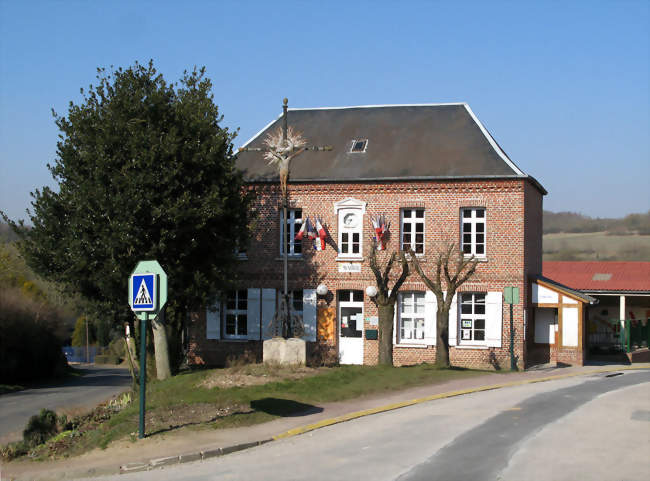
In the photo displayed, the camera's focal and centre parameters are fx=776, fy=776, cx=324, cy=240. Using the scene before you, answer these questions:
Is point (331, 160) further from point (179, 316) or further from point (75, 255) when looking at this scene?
point (75, 255)

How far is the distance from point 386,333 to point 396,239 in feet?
14.5

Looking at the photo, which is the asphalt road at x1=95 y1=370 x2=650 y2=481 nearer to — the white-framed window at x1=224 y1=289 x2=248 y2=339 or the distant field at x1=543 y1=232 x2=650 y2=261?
the white-framed window at x1=224 y1=289 x2=248 y2=339

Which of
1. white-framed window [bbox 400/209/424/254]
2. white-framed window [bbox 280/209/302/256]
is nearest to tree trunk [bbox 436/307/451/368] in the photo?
white-framed window [bbox 400/209/424/254]

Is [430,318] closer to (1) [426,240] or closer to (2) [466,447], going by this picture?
(1) [426,240]

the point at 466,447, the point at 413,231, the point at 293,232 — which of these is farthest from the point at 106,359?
the point at 466,447

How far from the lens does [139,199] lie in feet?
68.7

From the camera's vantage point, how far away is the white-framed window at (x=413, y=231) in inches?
1057

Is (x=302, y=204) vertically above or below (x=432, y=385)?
above

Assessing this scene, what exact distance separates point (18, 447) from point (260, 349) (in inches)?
550

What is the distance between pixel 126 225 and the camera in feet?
68.0

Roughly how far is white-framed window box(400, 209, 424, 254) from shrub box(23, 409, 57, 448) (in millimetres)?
14352

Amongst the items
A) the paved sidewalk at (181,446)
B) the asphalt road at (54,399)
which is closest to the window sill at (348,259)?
the asphalt road at (54,399)

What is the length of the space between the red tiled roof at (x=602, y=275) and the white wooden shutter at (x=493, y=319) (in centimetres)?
1232

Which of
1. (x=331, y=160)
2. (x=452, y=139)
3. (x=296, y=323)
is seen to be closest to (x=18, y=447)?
(x=296, y=323)
